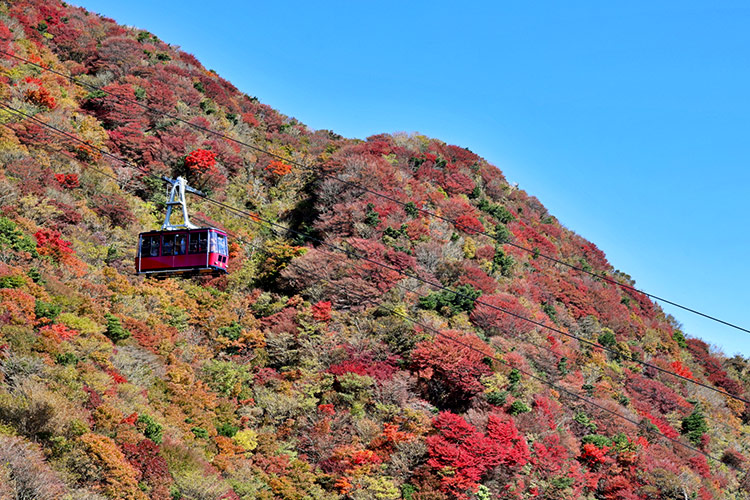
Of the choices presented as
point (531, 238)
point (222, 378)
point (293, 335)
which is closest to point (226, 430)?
point (222, 378)

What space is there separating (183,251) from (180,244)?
30 centimetres

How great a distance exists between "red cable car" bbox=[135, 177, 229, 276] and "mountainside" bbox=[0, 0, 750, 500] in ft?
18.7

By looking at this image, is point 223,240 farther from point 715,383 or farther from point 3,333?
point 715,383

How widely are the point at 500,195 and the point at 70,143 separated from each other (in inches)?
1495

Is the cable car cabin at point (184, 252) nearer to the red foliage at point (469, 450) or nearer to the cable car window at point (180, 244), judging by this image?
the cable car window at point (180, 244)

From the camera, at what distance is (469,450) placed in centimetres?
2894

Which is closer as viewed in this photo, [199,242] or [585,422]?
[199,242]

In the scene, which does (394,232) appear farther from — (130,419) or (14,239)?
(130,419)

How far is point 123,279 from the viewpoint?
35.7 meters

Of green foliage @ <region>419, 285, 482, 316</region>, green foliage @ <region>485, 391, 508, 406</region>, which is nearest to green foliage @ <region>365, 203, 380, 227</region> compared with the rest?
green foliage @ <region>419, 285, 482, 316</region>

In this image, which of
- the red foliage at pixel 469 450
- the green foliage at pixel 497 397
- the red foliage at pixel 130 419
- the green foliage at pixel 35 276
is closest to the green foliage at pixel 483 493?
the red foliage at pixel 469 450

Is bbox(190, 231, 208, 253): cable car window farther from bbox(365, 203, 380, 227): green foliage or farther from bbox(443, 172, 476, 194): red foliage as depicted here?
bbox(443, 172, 476, 194): red foliage

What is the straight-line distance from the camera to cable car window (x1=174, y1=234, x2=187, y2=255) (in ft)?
73.6

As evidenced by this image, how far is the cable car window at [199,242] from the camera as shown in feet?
72.7
